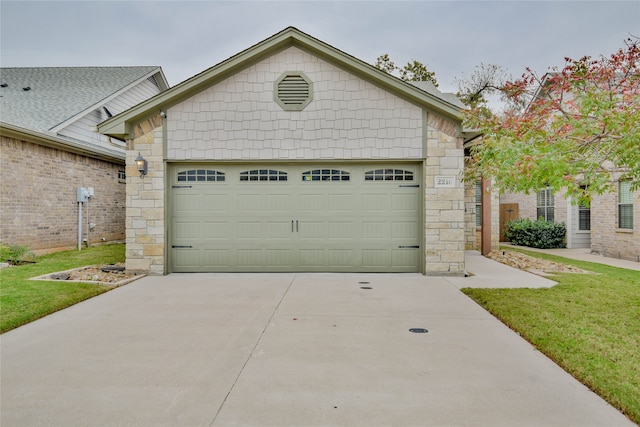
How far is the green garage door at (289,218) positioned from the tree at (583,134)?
11.1 ft

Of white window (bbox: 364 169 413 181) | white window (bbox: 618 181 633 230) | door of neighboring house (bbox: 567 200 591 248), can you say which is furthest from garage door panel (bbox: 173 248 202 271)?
door of neighboring house (bbox: 567 200 591 248)

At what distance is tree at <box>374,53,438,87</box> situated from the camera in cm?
2797

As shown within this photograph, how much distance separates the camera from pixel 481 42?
2584cm

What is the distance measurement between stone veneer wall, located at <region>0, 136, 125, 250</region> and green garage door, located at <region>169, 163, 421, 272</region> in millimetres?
5391

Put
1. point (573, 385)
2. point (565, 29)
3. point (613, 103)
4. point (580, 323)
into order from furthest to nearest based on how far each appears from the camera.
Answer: point (565, 29) → point (580, 323) → point (613, 103) → point (573, 385)

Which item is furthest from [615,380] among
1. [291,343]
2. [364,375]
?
[291,343]

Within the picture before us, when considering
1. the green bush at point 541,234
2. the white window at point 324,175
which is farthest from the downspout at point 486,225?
the white window at point 324,175

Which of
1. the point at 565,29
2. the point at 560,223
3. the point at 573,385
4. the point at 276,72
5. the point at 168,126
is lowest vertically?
the point at 573,385

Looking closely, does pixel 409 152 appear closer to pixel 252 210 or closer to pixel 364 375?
pixel 252 210

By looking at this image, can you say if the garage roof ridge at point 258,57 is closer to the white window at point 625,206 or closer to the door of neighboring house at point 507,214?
the white window at point 625,206

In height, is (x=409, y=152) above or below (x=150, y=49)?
below

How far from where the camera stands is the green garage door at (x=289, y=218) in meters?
8.68

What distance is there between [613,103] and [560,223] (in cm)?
1234

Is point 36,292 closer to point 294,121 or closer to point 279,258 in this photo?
point 279,258
